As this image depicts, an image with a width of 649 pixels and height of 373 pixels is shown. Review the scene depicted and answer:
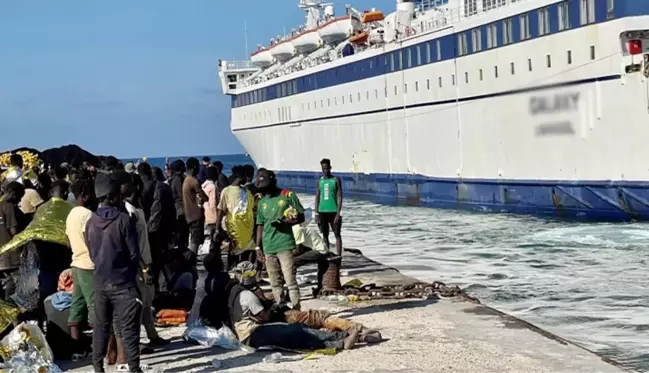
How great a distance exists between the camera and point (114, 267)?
7.06 meters

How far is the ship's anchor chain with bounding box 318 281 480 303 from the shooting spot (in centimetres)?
1191

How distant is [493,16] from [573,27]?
4.70 meters

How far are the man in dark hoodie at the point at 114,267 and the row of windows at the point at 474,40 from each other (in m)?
19.1

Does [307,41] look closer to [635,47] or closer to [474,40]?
[474,40]

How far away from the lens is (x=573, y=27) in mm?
25359

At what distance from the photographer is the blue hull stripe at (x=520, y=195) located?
23109mm

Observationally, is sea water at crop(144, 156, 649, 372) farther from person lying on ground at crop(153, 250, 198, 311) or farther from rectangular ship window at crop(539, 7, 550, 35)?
rectangular ship window at crop(539, 7, 550, 35)

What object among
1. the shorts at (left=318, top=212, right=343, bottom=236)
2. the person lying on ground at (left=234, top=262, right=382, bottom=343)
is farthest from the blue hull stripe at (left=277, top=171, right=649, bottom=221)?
the person lying on ground at (left=234, top=262, right=382, bottom=343)

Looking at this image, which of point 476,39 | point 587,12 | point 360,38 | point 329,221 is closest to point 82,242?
point 329,221

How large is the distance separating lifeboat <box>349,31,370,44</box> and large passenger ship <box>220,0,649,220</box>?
14cm

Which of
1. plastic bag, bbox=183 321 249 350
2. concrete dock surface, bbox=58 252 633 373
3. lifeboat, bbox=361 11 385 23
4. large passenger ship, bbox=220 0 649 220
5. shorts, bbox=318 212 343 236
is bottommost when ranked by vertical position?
concrete dock surface, bbox=58 252 633 373

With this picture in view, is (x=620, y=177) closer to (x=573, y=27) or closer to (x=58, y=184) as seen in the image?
(x=573, y=27)

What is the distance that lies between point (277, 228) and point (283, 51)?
156 ft

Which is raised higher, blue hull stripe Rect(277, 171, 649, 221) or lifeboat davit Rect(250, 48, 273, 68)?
lifeboat davit Rect(250, 48, 273, 68)
